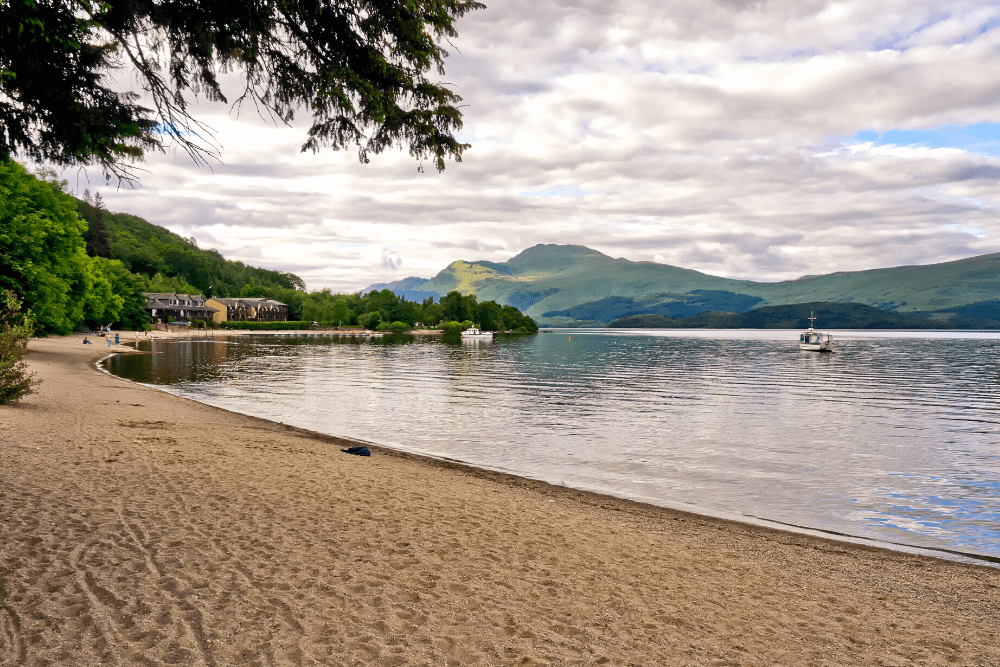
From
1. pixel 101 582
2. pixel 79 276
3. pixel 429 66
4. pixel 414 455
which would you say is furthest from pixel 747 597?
pixel 79 276

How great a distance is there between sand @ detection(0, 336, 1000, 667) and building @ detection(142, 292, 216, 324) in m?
188

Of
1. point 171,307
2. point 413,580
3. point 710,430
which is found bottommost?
point 710,430

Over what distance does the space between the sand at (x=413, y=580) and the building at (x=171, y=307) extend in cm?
18787

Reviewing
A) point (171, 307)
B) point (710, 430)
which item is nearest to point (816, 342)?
point (710, 430)

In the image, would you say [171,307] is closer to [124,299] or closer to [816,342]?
[124,299]

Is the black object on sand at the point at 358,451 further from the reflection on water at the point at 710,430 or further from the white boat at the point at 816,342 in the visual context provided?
the white boat at the point at 816,342

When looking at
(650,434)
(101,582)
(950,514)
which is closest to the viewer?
(101,582)

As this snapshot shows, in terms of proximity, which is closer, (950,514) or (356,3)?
(356,3)

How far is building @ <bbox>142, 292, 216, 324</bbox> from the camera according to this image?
181 metres

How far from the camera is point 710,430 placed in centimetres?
2716

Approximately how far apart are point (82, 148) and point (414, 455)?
13.9m

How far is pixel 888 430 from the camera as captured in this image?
27703mm

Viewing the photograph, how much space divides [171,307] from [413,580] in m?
206

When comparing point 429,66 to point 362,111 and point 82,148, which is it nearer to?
point 362,111
